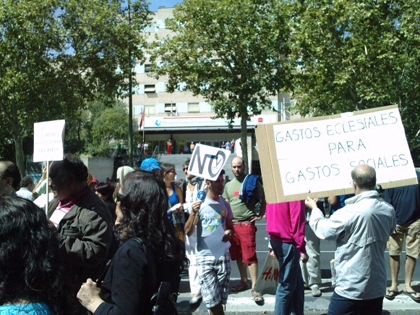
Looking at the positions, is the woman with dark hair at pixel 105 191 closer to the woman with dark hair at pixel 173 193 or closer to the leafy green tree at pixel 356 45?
the woman with dark hair at pixel 173 193

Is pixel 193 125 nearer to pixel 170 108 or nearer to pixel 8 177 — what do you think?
pixel 170 108

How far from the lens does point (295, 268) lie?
6.52m

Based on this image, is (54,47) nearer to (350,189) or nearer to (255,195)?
(255,195)

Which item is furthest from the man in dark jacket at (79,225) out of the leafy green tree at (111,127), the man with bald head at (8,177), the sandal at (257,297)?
the leafy green tree at (111,127)

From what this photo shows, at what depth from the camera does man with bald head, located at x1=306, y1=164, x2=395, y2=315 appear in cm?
473

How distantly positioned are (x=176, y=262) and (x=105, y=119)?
55.2 metres

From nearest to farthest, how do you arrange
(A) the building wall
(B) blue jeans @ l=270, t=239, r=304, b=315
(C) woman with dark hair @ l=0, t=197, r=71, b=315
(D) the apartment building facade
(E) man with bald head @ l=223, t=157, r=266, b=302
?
(C) woman with dark hair @ l=0, t=197, r=71, b=315 < (B) blue jeans @ l=270, t=239, r=304, b=315 < (E) man with bald head @ l=223, t=157, r=266, b=302 < (D) the apartment building facade < (A) the building wall

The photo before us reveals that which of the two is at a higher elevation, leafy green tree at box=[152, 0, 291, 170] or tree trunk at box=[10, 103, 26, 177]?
leafy green tree at box=[152, 0, 291, 170]

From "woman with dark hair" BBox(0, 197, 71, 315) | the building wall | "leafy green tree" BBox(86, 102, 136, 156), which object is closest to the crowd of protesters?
"woman with dark hair" BBox(0, 197, 71, 315)

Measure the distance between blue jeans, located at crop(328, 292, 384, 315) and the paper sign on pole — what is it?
3316 mm

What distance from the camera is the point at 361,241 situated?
4.74 metres

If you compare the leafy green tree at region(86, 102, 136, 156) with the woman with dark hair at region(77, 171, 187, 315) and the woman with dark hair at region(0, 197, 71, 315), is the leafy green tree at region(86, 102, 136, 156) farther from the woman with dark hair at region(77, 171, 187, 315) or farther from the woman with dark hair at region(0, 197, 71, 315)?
the woman with dark hair at region(0, 197, 71, 315)

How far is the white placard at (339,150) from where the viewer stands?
5039 mm

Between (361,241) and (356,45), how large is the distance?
77.4 ft
